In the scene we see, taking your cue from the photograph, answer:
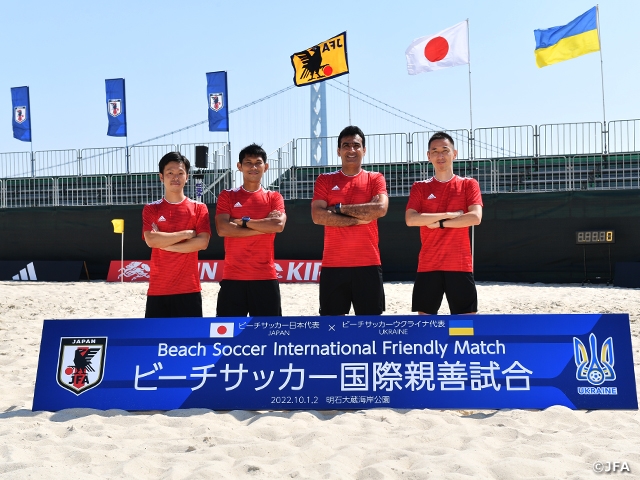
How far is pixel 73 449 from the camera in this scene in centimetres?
325

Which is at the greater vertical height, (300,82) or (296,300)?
(300,82)

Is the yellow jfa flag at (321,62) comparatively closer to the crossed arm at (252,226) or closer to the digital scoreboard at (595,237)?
the digital scoreboard at (595,237)

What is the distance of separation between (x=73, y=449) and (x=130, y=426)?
447mm

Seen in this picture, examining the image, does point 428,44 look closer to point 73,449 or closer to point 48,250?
point 48,250

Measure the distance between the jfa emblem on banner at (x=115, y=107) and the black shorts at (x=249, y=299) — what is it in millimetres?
19815

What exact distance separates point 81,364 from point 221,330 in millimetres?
901

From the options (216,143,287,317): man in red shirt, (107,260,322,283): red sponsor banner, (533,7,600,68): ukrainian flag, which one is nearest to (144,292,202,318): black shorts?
(216,143,287,317): man in red shirt

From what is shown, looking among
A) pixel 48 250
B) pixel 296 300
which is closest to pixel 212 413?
pixel 296 300

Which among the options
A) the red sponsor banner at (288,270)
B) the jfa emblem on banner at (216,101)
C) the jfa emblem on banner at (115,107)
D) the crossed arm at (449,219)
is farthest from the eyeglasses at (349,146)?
the jfa emblem on banner at (115,107)

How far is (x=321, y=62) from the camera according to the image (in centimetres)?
1825

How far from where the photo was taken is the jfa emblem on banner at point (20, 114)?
2394 centimetres

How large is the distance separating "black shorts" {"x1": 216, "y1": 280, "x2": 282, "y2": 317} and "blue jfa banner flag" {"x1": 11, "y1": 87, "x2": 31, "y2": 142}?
22224 millimetres

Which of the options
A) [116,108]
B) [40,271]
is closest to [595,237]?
[40,271]
